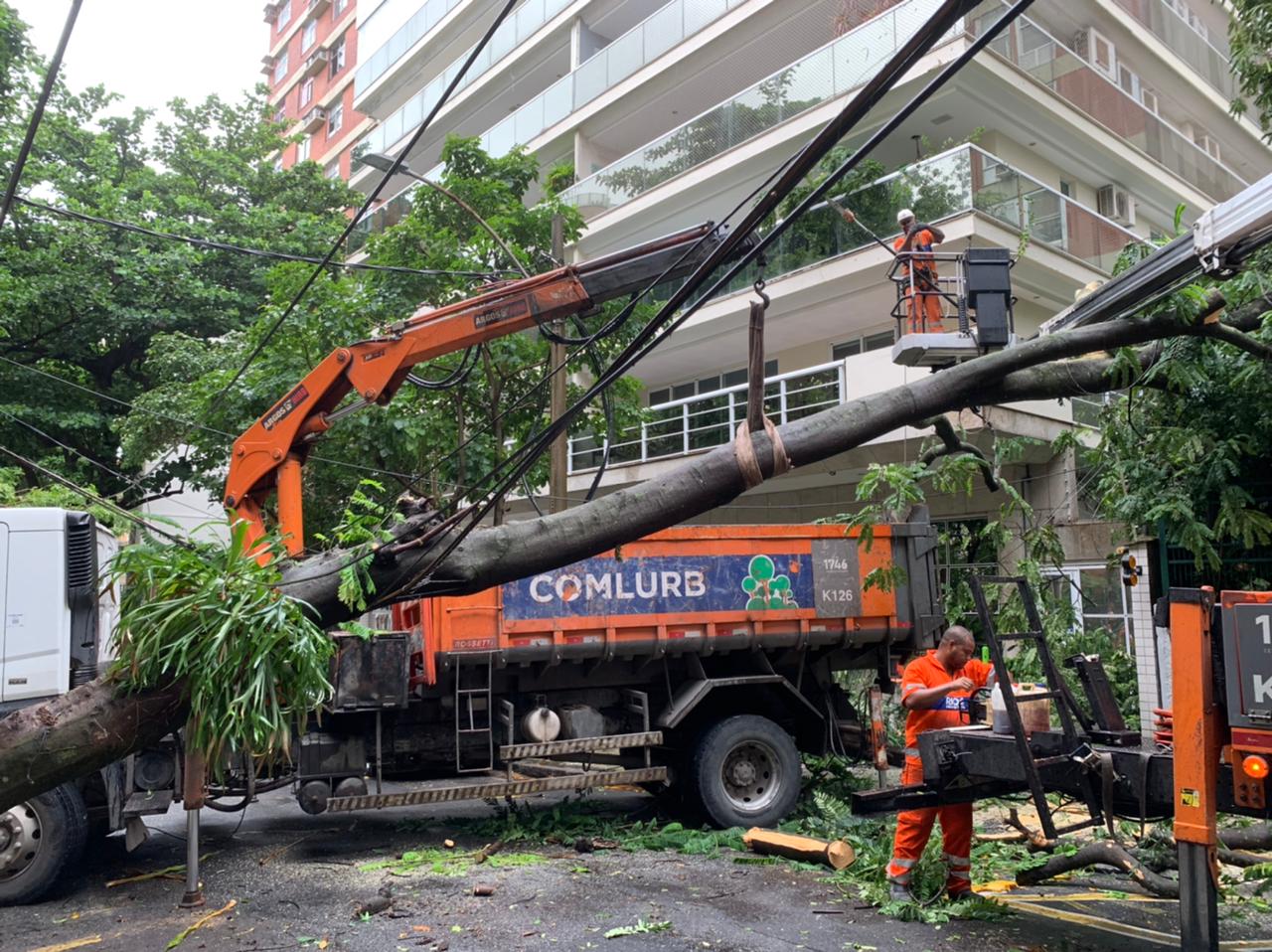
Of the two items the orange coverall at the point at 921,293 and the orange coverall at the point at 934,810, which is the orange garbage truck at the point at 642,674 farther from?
the orange coverall at the point at 934,810

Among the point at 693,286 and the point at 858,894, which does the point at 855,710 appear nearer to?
the point at 858,894

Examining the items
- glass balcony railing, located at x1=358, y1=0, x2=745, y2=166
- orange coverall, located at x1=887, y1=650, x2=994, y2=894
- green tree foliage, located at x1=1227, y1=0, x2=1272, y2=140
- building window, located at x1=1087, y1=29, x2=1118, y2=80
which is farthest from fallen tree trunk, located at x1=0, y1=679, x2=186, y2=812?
building window, located at x1=1087, y1=29, x2=1118, y2=80

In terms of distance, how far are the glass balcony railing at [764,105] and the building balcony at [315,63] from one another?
22.9 m

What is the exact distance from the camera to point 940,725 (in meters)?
6.97

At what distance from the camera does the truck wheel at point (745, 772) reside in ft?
29.2

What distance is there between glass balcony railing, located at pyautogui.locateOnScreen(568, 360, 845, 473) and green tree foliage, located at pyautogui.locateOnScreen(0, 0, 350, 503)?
7.20 m

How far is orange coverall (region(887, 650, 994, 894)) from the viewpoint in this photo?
6.55 meters

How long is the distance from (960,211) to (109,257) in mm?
14865

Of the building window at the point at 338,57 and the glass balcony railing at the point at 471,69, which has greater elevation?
the building window at the point at 338,57

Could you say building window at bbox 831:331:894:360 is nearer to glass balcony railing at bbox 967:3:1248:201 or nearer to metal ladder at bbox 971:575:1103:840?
glass balcony railing at bbox 967:3:1248:201

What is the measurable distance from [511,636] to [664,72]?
48.5ft

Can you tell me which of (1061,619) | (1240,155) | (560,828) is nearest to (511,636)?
(560,828)

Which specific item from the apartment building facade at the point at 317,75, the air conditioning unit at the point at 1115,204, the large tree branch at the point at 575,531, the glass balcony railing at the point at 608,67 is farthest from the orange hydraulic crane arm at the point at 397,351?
the apartment building facade at the point at 317,75

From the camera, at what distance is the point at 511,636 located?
27.8 feet
